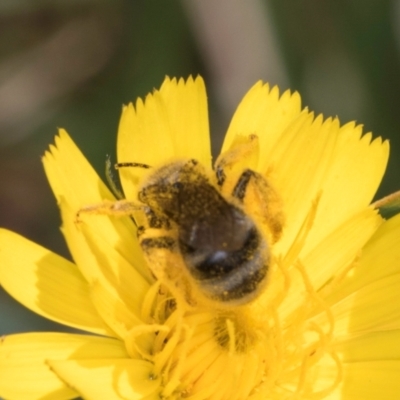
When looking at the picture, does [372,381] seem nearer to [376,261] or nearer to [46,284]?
[376,261]

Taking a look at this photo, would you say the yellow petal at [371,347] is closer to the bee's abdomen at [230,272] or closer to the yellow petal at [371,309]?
the yellow petal at [371,309]

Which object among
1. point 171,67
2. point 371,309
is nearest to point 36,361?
point 371,309

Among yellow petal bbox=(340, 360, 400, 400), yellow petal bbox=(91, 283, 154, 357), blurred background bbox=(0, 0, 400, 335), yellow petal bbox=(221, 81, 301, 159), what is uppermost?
blurred background bbox=(0, 0, 400, 335)

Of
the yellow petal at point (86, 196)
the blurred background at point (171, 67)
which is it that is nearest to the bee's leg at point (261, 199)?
the yellow petal at point (86, 196)

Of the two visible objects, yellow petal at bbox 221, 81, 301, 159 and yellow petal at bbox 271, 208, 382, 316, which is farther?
yellow petal at bbox 221, 81, 301, 159

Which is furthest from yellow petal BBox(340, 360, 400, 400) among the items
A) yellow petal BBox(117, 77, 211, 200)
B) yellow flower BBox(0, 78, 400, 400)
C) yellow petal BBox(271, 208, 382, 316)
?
yellow petal BBox(117, 77, 211, 200)

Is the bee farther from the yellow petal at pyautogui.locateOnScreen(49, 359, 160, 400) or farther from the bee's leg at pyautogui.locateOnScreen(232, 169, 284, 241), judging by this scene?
the yellow petal at pyautogui.locateOnScreen(49, 359, 160, 400)

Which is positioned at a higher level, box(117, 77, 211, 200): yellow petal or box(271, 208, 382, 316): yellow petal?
box(117, 77, 211, 200): yellow petal
